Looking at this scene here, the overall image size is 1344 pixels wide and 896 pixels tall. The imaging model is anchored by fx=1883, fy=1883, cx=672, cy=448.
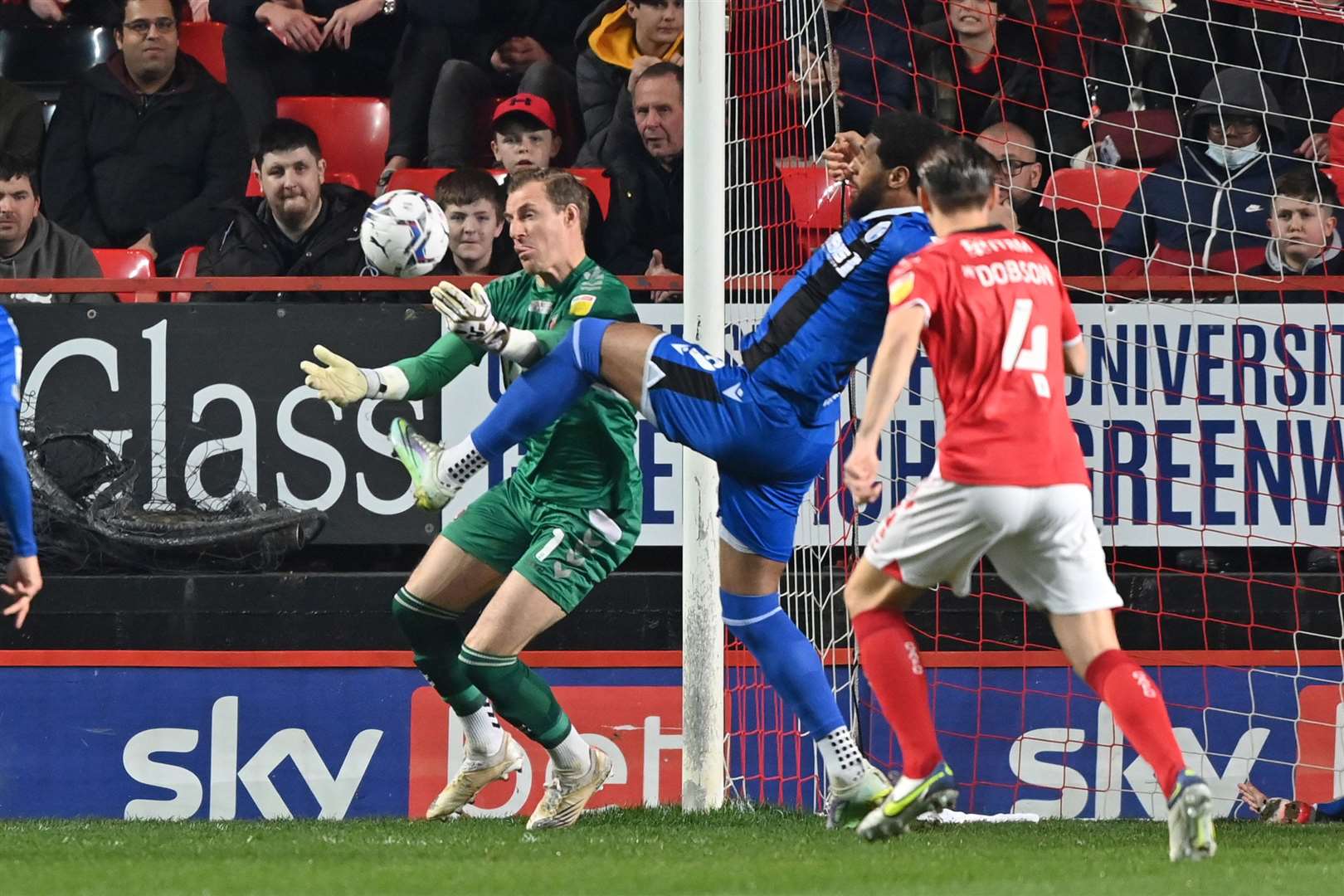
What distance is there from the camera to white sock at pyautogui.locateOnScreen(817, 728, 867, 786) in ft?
18.6

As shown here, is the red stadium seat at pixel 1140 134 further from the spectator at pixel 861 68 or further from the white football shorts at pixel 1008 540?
the white football shorts at pixel 1008 540

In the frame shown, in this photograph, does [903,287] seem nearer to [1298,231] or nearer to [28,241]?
[1298,231]

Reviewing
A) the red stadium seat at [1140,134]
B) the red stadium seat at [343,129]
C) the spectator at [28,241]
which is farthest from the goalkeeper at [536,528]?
the red stadium seat at [343,129]

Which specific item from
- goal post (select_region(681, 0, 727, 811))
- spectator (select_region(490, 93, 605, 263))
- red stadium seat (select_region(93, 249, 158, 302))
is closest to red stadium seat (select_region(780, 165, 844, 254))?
goal post (select_region(681, 0, 727, 811))

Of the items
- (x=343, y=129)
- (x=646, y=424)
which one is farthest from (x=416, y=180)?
(x=646, y=424)

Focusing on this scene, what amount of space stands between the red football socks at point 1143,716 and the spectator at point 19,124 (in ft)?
21.6

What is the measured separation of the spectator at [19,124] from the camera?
9.19 meters

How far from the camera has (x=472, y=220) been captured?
7711mm

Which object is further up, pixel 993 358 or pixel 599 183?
pixel 599 183

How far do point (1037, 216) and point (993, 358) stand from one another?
10.5 ft

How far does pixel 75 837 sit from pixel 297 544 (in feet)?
6.04

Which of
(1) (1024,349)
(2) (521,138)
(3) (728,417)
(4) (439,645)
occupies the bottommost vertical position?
(4) (439,645)

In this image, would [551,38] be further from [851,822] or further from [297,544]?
[851,822]

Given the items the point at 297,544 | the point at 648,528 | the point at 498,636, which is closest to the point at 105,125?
the point at 297,544
